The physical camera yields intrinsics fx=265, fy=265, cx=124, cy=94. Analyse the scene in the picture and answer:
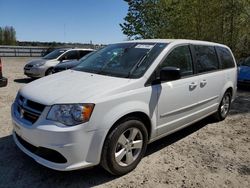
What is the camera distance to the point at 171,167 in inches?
146

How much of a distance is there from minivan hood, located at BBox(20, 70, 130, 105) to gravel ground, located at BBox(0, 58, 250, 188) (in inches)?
39.0

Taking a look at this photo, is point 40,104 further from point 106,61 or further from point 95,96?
point 106,61

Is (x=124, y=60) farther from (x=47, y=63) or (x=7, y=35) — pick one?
(x=7, y=35)

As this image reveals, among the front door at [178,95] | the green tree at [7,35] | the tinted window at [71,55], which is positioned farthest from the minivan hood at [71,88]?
the green tree at [7,35]

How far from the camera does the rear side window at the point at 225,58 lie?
18.5ft

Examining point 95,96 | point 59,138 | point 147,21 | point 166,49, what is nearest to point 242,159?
point 166,49

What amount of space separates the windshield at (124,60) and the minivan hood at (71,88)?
0.68ft

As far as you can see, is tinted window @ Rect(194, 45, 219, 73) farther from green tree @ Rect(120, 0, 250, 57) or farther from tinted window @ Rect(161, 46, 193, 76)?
green tree @ Rect(120, 0, 250, 57)

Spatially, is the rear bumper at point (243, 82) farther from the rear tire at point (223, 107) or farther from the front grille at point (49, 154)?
the front grille at point (49, 154)

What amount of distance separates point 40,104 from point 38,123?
0.24 metres

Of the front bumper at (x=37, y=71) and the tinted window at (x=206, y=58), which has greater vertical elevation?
the tinted window at (x=206, y=58)

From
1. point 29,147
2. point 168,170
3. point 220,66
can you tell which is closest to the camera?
point 29,147

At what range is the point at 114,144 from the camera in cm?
321

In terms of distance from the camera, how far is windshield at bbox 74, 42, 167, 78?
374cm
